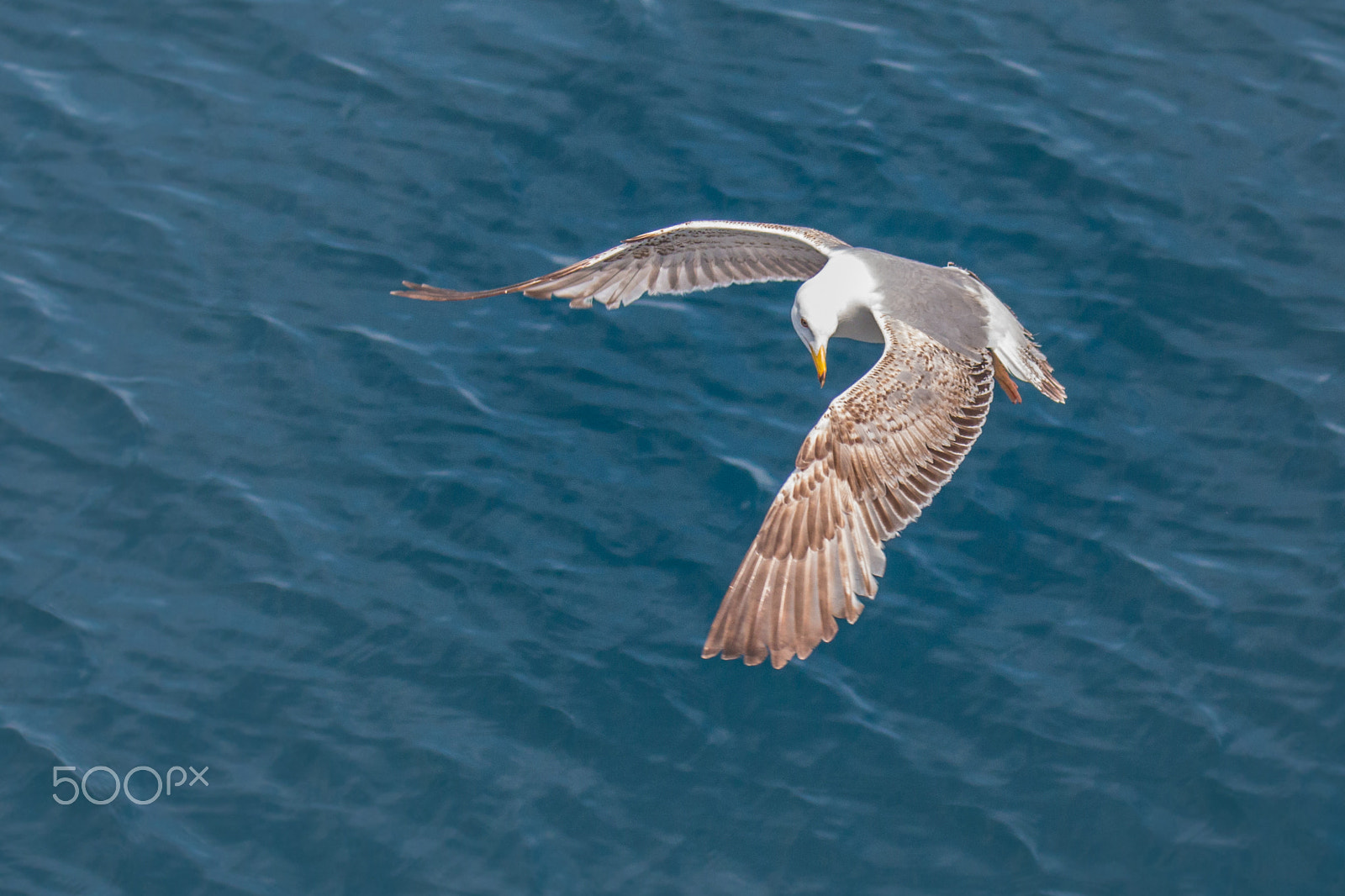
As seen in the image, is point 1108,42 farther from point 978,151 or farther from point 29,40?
point 29,40

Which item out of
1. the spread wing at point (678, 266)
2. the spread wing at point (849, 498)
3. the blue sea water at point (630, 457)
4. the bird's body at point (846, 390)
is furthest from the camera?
the spread wing at point (678, 266)

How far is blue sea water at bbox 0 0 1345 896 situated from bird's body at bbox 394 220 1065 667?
1226 mm

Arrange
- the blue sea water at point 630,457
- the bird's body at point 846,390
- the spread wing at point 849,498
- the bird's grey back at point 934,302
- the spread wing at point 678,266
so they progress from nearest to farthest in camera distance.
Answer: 1. the spread wing at point 849,498
2. the bird's body at point 846,390
3. the bird's grey back at point 934,302
4. the blue sea water at point 630,457
5. the spread wing at point 678,266

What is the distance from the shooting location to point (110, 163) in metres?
12.1

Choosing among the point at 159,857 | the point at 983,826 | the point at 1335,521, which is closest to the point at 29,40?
the point at 159,857

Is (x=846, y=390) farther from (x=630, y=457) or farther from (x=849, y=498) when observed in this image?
(x=630, y=457)

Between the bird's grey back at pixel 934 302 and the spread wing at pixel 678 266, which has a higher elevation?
the bird's grey back at pixel 934 302

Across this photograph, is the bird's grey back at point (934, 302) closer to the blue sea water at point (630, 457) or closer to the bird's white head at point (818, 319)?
the bird's white head at point (818, 319)

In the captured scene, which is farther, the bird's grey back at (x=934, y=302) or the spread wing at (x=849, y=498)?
the bird's grey back at (x=934, y=302)

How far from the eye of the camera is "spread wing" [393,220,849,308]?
31.5 ft

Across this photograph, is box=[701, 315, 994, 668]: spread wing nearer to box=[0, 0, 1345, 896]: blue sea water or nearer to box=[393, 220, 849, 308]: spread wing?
box=[393, 220, 849, 308]: spread wing

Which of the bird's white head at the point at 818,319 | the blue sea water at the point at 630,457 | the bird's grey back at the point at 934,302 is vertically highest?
the bird's grey back at the point at 934,302

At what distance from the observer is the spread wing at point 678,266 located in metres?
9.59

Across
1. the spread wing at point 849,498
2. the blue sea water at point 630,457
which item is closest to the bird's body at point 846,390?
the spread wing at point 849,498
